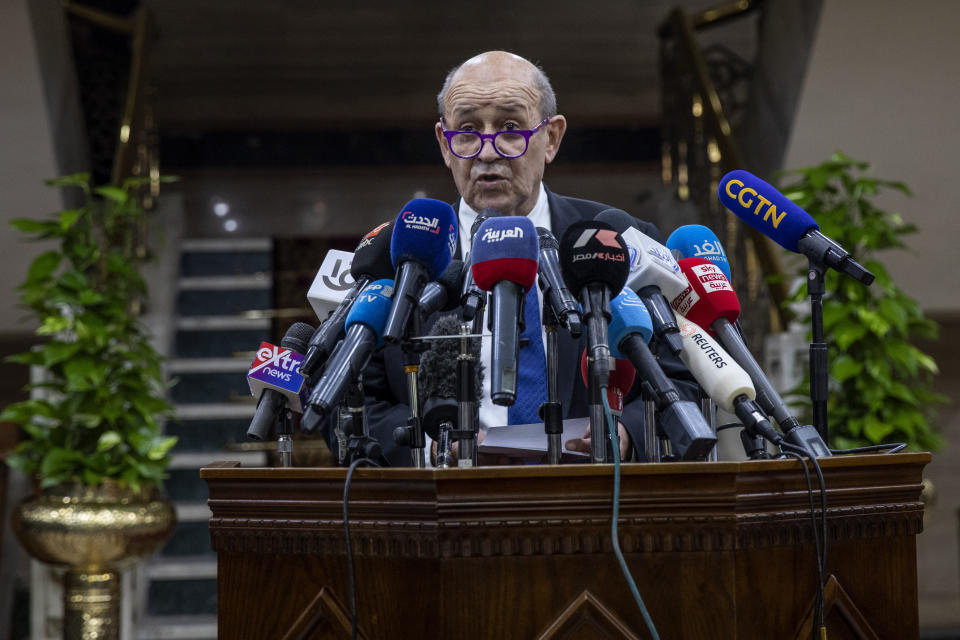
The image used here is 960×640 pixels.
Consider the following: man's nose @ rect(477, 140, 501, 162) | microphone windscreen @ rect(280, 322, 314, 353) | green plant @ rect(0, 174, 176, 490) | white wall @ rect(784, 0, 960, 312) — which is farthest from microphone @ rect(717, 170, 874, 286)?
white wall @ rect(784, 0, 960, 312)

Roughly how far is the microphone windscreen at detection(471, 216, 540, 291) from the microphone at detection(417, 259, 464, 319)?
0.13 m

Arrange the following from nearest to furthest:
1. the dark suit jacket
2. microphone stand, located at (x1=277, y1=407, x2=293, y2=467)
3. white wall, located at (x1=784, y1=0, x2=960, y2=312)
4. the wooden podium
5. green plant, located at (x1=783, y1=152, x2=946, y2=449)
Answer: the wooden podium
microphone stand, located at (x1=277, y1=407, x2=293, y2=467)
the dark suit jacket
green plant, located at (x1=783, y1=152, x2=946, y2=449)
white wall, located at (x1=784, y1=0, x2=960, y2=312)

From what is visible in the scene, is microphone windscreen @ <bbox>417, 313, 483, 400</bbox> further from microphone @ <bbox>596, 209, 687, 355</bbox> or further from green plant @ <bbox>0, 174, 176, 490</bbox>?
green plant @ <bbox>0, 174, 176, 490</bbox>

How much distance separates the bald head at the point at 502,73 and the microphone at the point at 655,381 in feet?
2.35

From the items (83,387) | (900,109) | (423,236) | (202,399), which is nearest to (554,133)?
(423,236)

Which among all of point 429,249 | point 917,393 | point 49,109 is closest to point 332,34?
point 49,109

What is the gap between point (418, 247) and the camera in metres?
1.47

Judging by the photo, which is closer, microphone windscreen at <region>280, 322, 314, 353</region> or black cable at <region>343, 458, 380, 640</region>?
black cable at <region>343, 458, 380, 640</region>

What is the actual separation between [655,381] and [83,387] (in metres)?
3.30

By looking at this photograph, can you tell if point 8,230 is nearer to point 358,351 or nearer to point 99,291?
point 99,291

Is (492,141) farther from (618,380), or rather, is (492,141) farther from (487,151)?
(618,380)

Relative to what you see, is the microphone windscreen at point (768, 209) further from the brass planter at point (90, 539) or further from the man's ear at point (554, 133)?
the brass planter at point (90, 539)

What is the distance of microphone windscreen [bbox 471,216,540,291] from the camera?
1.34m

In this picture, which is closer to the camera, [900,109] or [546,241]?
[546,241]
